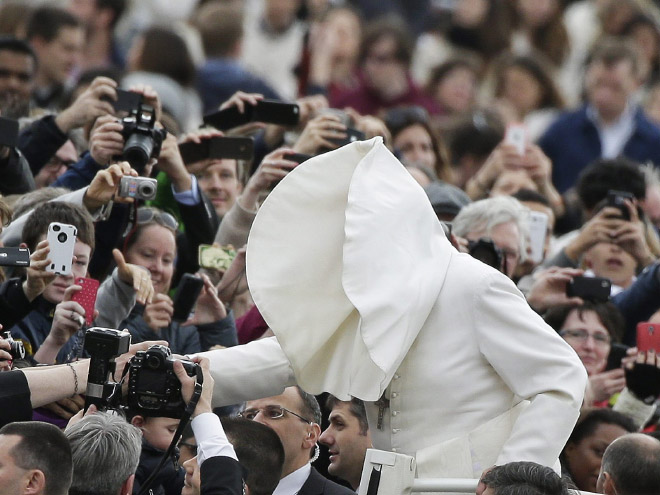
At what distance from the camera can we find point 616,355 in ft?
23.7

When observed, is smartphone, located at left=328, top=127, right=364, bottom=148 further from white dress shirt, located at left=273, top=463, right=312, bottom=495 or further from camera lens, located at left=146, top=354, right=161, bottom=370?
camera lens, located at left=146, top=354, right=161, bottom=370

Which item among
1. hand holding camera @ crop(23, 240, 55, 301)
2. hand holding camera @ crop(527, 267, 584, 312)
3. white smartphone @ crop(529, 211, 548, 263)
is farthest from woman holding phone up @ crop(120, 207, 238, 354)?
white smartphone @ crop(529, 211, 548, 263)

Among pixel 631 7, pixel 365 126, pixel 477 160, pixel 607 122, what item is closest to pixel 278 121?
pixel 365 126

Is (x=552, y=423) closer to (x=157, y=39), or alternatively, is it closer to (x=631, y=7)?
(x=157, y=39)

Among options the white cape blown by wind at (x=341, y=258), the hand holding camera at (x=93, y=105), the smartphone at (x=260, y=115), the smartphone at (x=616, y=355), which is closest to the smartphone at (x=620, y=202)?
the smartphone at (x=616, y=355)

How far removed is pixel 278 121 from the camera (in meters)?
7.93

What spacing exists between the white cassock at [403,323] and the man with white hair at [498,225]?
8.63 feet

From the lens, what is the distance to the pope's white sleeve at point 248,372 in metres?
5.34

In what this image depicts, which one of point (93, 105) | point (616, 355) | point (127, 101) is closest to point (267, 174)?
point (127, 101)

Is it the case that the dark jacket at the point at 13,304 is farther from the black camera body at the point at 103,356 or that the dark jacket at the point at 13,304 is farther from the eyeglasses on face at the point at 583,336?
the eyeglasses on face at the point at 583,336

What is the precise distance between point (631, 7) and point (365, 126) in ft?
20.4

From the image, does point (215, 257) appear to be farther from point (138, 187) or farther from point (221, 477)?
point (221, 477)

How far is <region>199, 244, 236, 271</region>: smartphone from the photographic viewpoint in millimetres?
6992

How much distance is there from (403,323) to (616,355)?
8.45 ft
